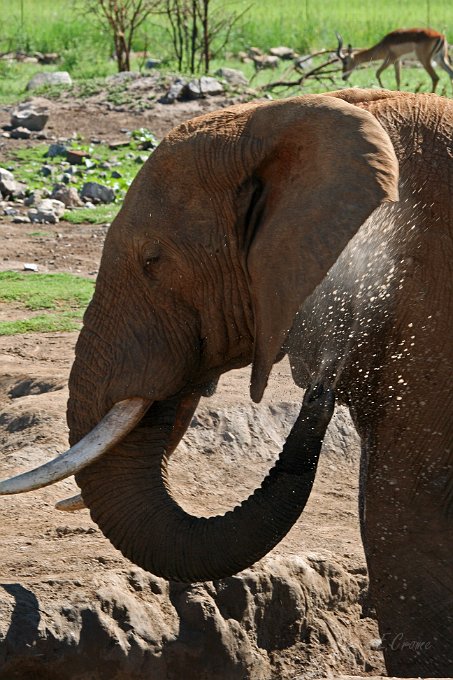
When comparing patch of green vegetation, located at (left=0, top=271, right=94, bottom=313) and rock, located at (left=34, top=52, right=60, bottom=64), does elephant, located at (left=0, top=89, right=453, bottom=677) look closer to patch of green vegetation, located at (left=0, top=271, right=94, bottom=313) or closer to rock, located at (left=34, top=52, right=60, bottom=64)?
patch of green vegetation, located at (left=0, top=271, right=94, bottom=313)

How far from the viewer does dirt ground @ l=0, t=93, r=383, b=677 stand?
15.7 feet

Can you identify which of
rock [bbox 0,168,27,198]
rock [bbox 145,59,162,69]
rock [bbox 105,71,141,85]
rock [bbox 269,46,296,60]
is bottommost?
rock [bbox 0,168,27,198]

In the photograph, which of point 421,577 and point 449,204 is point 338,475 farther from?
point 449,204

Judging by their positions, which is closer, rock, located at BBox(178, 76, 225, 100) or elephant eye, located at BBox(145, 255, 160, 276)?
elephant eye, located at BBox(145, 255, 160, 276)

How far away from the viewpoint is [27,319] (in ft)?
26.3

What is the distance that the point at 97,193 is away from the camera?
11.4 metres

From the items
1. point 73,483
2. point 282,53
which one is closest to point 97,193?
point 73,483

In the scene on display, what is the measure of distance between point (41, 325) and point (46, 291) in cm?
77

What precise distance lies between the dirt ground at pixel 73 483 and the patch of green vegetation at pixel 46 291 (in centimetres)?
69

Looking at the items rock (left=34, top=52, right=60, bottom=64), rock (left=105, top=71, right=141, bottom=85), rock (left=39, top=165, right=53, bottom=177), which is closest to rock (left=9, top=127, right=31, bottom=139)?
rock (left=39, top=165, right=53, bottom=177)

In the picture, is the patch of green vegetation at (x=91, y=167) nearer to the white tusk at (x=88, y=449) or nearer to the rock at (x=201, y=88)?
the rock at (x=201, y=88)

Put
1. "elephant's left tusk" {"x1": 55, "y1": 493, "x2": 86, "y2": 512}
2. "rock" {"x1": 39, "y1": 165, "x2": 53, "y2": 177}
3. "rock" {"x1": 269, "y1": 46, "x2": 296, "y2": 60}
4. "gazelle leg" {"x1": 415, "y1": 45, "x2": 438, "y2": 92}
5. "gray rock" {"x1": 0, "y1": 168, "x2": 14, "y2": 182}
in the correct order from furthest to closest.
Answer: "rock" {"x1": 269, "y1": 46, "x2": 296, "y2": 60}
"gazelle leg" {"x1": 415, "y1": 45, "x2": 438, "y2": 92}
"rock" {"x1": 39, "y1": 165, "x2": 53, "y2": 177}
"gray rock" {"x1": 0, "y1": 168, "x2": 14, "y2": 182}
"elephant's left tusk" {"x1": 55, "y1": 493, "x2": 86, "y2": 512}

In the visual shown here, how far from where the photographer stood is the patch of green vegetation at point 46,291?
8.37 meters

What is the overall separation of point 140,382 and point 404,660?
3.64ft
